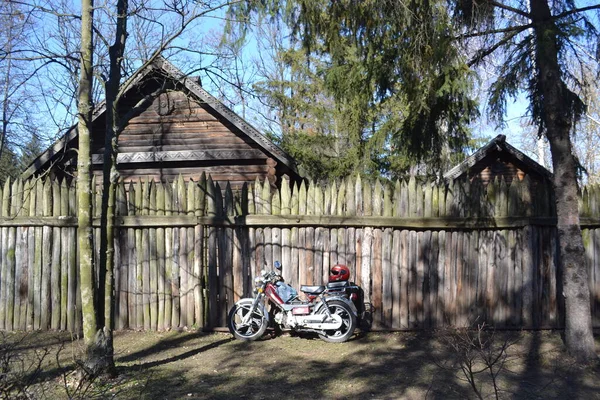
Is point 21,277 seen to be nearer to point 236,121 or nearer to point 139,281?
point 139,281

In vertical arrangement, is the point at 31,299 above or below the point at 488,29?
below

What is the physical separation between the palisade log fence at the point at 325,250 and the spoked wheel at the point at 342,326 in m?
0.61

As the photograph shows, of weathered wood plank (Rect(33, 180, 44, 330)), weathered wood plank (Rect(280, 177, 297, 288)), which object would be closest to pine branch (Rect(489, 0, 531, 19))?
weathered wood plank (Rect(280, 177, 297, 288))

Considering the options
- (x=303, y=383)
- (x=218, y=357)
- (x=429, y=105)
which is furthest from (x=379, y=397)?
(x=429, y=105)

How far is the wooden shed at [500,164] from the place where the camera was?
17.9 metres

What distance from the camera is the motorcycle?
7902 mm

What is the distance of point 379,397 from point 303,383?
0.91 metres

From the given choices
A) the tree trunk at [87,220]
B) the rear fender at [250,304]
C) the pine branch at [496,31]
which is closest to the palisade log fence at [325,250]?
the rear fender at [250,304]

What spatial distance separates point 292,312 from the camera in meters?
7.99

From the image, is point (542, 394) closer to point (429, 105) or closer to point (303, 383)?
point (303, 383)

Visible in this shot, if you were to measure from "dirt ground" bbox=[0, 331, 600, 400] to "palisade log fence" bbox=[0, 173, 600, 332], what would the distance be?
44 centimetres

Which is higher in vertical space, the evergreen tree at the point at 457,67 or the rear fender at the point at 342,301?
the evergreen tree at the point at 457,67

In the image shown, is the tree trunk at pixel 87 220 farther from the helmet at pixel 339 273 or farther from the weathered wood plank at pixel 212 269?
the helmet at pixel 339 273

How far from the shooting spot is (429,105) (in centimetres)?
860
